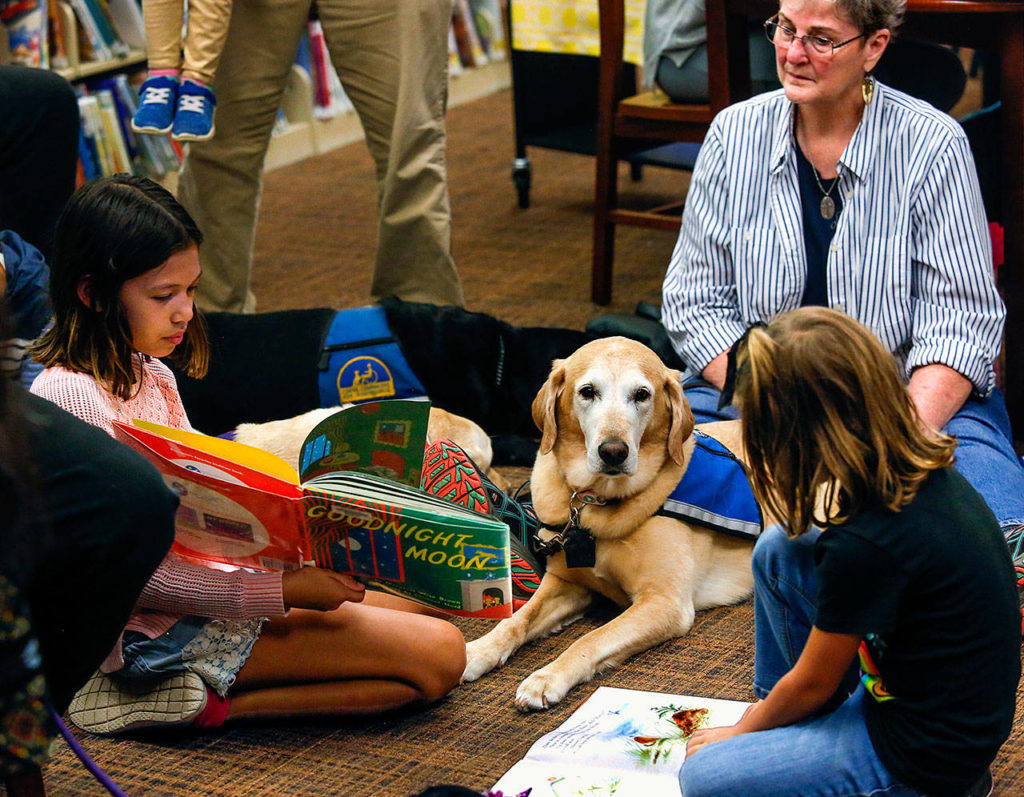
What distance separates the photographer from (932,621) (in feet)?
4.23

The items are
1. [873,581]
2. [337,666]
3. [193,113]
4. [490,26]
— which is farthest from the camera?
[490,26]

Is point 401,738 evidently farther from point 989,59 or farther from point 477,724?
point 989,59

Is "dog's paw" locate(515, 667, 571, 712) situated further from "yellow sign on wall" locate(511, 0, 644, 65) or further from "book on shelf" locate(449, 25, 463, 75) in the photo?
"book on shelf" locate(449, 25, 463, 75)

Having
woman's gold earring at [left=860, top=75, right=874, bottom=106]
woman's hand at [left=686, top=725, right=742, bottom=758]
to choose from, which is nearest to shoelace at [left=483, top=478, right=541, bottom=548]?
woman's hand at [left=686, top=725, right=742, bottom=758]

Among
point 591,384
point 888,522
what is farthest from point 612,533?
point 888,522

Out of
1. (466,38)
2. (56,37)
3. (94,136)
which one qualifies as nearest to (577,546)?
(94,136)

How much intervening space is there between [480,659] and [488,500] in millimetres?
373

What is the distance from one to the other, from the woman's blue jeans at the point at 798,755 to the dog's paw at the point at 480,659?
1.75ft

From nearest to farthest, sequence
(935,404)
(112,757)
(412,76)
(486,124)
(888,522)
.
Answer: (888,522) → (112,757) → (935,404) → (412,76) → (486,124)

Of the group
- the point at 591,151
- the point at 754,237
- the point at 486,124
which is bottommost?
the point at 486,124

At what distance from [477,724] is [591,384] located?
60cm

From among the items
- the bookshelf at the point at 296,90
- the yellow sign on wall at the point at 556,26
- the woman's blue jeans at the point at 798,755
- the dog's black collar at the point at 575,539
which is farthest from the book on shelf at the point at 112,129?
the woman's blue jeans at the point at 798,755

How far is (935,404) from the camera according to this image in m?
2.19

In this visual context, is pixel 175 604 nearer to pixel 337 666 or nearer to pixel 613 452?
pixel 337 666
